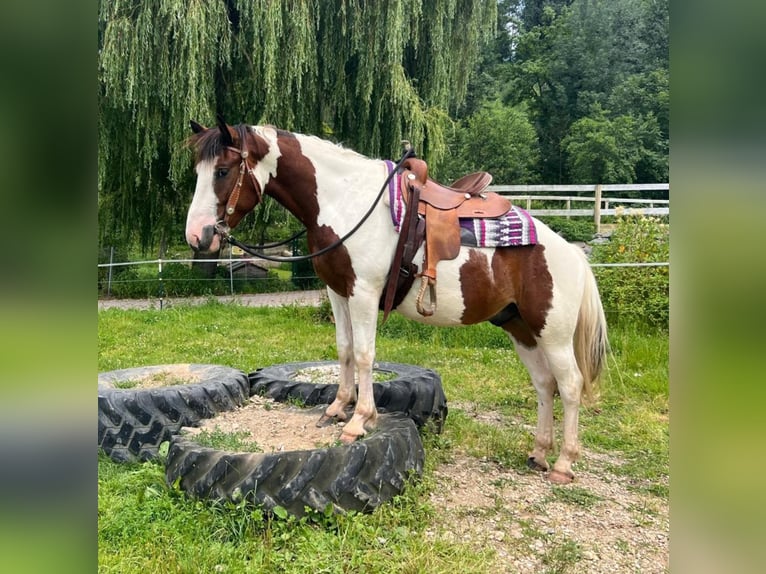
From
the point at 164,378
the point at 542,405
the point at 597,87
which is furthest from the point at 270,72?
the point at 597,87

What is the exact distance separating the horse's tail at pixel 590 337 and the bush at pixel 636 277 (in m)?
4.49

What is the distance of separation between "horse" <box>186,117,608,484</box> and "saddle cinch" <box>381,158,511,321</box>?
6 centimetres

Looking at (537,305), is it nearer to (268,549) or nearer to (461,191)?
(461,191)

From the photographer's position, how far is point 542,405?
3629 millimetres

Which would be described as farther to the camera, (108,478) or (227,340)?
(227,340)

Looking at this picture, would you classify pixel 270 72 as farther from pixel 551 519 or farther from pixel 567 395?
pixel 551 519

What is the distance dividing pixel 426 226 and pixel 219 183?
3.94 ft

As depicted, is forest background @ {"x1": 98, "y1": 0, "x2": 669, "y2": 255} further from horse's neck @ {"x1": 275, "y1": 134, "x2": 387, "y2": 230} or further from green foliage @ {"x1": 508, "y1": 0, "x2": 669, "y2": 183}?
green foliage @ {"x1": 508, "y1": 0, "x2": 669, "y2": 183}

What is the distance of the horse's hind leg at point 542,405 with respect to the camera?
3582 millimetres

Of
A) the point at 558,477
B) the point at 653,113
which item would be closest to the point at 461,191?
the point at 558,477

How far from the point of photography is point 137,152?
25.6 ft

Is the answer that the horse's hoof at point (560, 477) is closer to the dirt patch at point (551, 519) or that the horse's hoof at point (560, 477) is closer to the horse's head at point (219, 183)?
the dirt patch at point (551, 519)

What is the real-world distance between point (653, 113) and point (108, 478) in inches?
1072
